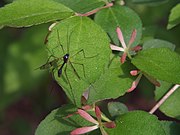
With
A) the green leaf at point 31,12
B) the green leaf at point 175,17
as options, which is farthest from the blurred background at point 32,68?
the green leaf at point 31,12

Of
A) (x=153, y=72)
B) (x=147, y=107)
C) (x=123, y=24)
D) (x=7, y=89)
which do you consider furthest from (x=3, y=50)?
(x=153, y=72)

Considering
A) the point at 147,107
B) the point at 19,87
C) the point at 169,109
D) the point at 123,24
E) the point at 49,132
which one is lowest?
the point at 147,107

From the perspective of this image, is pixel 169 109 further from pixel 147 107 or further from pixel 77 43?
pixel 147 107

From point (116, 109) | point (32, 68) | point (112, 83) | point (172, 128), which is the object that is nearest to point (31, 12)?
point (112, 83)

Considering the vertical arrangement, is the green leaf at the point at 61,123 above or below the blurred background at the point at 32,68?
above

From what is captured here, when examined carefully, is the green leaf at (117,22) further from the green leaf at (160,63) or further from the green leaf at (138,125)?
the green leaf at (138,125)
